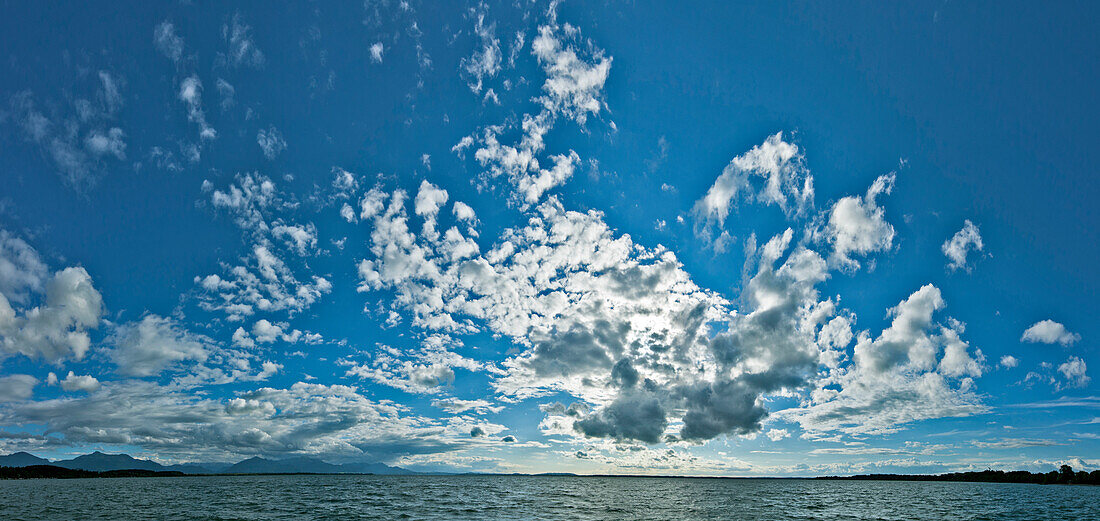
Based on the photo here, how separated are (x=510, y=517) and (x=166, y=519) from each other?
5106cm

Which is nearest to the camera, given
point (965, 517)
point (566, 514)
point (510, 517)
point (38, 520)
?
point (38, 520)

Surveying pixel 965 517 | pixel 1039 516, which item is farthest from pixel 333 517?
pixel 1039 516

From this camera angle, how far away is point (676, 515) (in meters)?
84.9

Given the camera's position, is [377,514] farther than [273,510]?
No

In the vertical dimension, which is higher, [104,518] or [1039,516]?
[104,518]

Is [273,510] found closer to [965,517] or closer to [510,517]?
[510,517]

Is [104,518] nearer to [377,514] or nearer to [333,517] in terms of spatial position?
[333,517]

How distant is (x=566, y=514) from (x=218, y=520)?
53296 mm

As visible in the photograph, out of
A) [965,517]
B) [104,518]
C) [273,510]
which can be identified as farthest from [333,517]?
[965,517]

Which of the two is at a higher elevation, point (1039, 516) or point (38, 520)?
point (38, 520)

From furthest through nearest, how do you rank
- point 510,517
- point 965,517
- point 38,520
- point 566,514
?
point 965,517 → point 566,514 → point 510,517 → point 38,520

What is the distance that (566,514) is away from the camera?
82812 millimetres

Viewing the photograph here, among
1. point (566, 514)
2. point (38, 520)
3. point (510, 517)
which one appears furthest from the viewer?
point (566, 514)

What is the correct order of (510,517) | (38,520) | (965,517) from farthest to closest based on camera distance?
(965,517)
(510,517)
(38,520)
